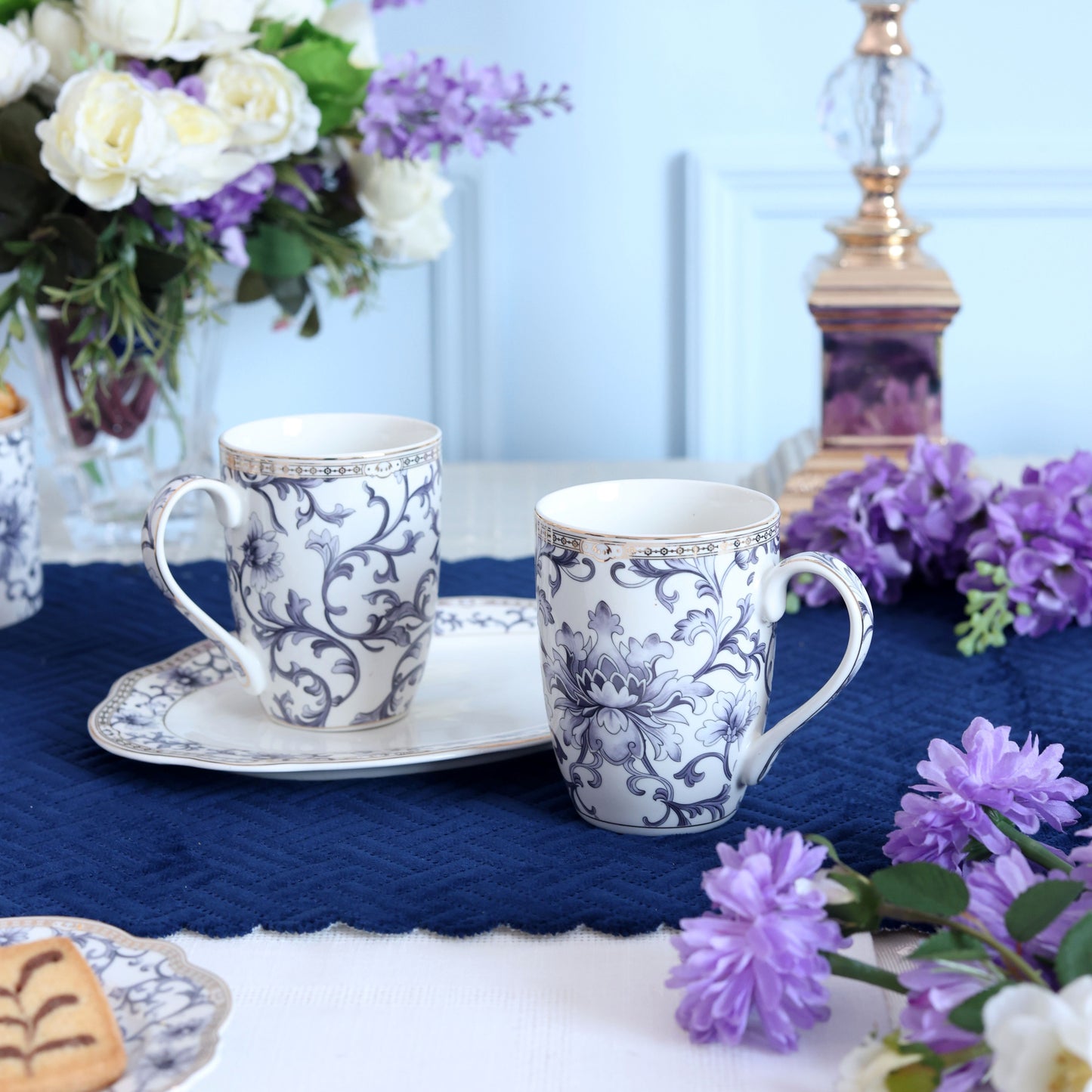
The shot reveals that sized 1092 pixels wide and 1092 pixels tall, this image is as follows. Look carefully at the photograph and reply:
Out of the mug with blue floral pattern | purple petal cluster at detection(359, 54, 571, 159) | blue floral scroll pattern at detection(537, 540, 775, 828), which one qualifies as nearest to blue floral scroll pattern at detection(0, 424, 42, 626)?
the mug with blue floral pattern

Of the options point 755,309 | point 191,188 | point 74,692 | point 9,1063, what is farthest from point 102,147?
point 755,309

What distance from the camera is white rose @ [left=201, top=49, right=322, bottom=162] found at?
813 mm

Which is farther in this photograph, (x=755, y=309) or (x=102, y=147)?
(x=755, y=309)

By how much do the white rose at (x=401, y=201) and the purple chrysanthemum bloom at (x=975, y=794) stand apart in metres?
0.60

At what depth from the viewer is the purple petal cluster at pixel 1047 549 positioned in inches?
29.5

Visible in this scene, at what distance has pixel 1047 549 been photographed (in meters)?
0.75

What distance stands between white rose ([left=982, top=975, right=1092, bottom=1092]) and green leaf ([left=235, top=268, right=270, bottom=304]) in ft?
2.50

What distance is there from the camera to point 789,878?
0.38 meters

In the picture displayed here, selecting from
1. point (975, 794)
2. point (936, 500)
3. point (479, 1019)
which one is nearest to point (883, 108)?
point (936, 500)

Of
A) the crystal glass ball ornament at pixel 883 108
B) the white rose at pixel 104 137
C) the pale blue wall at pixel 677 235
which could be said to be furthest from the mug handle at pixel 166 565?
the pale blue wall at pixel 677 235

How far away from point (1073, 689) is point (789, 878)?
0.35 meters

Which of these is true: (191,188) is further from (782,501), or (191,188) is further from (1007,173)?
(1007,173)

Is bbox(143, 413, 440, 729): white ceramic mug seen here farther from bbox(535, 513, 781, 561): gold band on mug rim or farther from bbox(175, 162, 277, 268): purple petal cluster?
bbox(175, 162, 277, 268): purple petal cluster

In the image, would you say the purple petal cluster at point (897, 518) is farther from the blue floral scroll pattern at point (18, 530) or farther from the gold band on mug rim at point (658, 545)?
the blue floral scroll pattern at point (18, 530)
